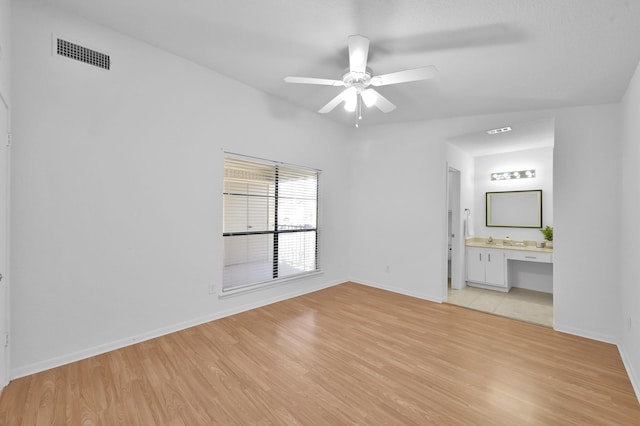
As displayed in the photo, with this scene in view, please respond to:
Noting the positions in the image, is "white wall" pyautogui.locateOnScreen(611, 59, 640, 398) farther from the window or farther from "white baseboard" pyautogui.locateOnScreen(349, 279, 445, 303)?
the window

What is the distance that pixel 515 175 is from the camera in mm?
5043

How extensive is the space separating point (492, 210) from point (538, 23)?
410 centimetres

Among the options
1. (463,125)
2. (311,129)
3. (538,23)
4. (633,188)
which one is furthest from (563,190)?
(311,129)

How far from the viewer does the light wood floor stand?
1.76m

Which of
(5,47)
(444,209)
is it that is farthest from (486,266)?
(5,47)

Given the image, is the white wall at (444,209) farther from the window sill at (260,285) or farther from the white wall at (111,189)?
the white wall at (111,189)

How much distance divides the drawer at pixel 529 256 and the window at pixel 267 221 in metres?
3.36

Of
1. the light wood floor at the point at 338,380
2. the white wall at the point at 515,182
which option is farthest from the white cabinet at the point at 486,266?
the light wood floor at the point at 338,380

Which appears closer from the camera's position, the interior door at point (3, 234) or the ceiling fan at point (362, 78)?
the interior door at point (3, 234)

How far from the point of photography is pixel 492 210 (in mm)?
5328

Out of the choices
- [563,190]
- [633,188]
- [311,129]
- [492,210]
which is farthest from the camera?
[492,210]

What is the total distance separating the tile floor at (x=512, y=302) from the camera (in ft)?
11.7

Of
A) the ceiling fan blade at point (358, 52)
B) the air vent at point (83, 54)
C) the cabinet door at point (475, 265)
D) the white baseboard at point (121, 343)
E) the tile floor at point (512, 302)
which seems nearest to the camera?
the ceiling fan blade at point (358, 52)

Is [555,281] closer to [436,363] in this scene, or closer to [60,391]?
[436,363]
